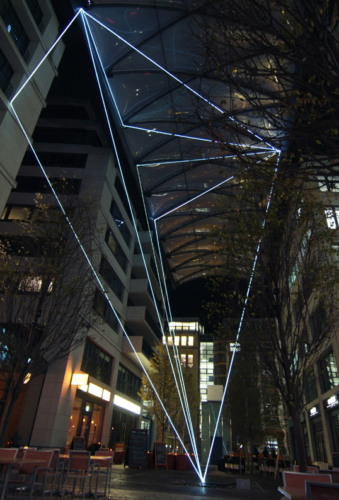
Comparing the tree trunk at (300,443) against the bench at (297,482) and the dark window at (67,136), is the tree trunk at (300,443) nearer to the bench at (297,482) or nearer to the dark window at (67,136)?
the bench at (297,482)

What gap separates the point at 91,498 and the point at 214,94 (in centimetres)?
1831

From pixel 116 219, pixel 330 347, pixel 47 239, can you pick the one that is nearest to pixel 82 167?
pixel 116 219

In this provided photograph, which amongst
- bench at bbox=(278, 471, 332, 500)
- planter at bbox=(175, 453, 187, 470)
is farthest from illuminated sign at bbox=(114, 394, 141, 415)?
bench at bbox=(278, 471, 332, 500)

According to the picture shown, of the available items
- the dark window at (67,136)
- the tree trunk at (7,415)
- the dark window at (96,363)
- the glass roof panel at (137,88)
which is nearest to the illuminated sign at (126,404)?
the dark window at (96,363)

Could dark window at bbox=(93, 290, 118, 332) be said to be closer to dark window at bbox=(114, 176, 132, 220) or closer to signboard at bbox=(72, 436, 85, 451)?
signboard at bbox=(72, 436, 85, 451)

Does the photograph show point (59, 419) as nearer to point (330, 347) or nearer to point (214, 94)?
point (330, 347)

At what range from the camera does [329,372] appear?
19219 millimetres

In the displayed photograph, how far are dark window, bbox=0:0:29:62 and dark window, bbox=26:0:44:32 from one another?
49.9 inches

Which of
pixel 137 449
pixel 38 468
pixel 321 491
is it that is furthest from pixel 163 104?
pixel 321 491

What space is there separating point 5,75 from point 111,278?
44.9ft

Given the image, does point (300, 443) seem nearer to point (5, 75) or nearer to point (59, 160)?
point (5, 75)

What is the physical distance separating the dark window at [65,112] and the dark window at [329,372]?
72.8ft

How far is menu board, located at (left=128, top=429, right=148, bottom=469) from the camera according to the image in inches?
653

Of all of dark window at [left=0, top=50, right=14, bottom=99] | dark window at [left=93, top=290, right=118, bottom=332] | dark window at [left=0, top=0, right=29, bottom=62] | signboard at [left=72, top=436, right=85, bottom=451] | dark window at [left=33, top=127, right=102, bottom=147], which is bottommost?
signboard at [left=72, top=436, right=85, bottom=451]
